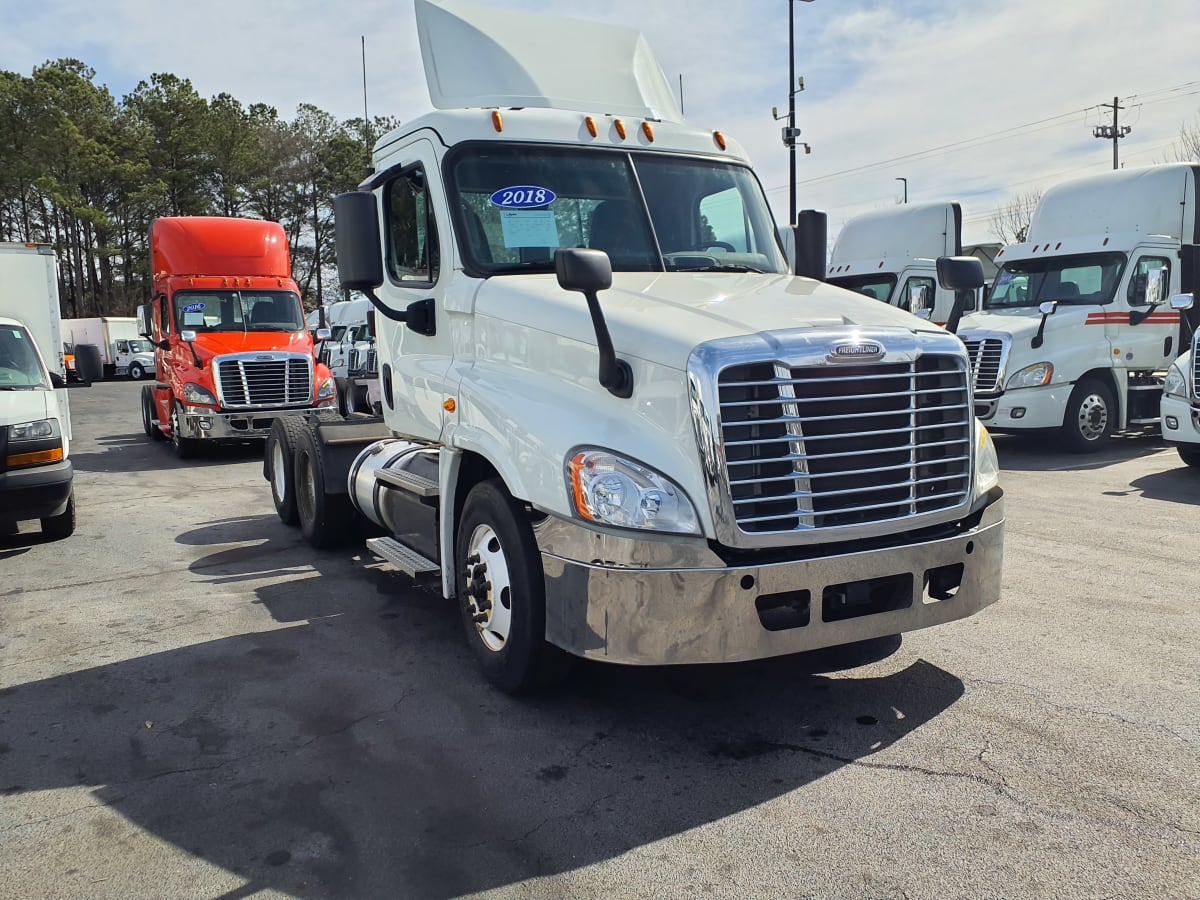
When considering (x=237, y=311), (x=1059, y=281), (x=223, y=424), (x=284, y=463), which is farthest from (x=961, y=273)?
(x=237, y=311)

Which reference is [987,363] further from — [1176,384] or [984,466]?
[984,466]

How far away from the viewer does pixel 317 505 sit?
25.2ft

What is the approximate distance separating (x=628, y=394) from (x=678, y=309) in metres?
0.48

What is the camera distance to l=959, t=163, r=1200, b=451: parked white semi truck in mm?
12680

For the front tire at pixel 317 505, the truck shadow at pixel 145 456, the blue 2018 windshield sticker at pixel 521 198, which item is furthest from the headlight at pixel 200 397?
the blue 2018 windshield sticker at pixel 521 198

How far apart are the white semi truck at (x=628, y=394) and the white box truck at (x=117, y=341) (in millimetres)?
42334

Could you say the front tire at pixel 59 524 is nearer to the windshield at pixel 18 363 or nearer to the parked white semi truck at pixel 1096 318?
the windshield at pixel 18 363

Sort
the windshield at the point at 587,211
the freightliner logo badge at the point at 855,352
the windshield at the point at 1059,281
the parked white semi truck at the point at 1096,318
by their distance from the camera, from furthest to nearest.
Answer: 1. the windshield at the point at 1059,281
2. the parked white semi truck at the point at 1096,318
3. the windshield at the point at 587,211
4. the freightliner logo badge at the point at 855,352

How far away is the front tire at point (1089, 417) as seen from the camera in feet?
41.8

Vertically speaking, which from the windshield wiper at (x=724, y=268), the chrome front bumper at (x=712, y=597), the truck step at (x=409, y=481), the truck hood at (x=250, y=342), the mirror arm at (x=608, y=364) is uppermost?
the windshield wiper at (x=724, y=268)

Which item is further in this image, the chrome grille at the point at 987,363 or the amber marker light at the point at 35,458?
the chrome grille at the point at 987,363

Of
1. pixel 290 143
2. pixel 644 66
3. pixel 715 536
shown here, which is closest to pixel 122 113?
pixel 290 143

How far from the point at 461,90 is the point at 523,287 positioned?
163cm

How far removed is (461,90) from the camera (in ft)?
18.5
